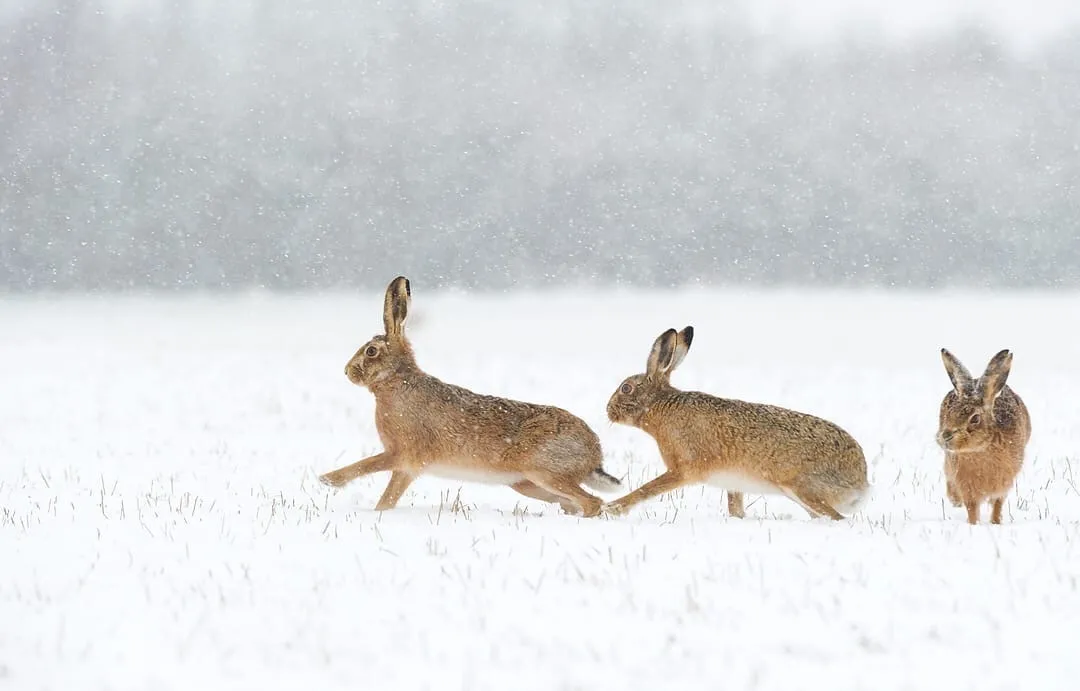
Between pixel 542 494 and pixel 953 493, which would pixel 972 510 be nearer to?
pixel 953 493

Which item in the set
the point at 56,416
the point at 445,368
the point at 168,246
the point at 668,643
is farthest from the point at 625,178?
the point at 668,643

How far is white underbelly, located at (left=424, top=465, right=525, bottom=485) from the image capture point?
7.99 metres

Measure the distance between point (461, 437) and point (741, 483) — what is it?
184 centimetres

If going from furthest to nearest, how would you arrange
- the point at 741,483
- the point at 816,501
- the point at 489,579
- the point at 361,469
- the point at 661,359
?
the point at 661,359
the point at 361,469
the point at 741,483
the point at 816,501
the point at 489,579

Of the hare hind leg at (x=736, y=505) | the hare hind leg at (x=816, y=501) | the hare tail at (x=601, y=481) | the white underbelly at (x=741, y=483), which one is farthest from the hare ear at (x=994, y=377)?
the hare tail at (x=601, y=481)

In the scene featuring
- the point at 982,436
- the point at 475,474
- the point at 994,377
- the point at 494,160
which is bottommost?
the point at 475,474

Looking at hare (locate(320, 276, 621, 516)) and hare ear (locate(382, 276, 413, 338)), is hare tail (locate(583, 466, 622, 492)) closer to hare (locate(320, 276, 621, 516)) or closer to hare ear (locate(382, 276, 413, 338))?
hare (locate(320, 276, 621, 516))

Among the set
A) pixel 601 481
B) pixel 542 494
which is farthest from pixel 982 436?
pixel 542 494

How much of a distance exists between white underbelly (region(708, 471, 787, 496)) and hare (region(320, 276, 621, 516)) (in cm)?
66

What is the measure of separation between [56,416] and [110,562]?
9.92 meters

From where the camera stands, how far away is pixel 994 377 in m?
7.57

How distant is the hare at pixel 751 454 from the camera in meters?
7.68

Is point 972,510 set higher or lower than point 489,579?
higher

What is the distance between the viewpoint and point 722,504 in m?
9.14
